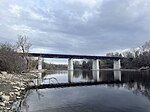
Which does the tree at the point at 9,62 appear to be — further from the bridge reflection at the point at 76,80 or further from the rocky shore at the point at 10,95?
the rocky shore at the point at 10,95

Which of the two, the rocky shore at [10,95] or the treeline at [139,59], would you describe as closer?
the rocky shore at [10,95]

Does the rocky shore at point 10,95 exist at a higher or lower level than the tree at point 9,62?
lower

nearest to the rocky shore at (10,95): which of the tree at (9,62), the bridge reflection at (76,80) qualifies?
the bridge reflection at (76,80)

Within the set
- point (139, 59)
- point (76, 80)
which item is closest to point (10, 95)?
point (76, 80)

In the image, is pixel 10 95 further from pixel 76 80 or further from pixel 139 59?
pixel 139 59

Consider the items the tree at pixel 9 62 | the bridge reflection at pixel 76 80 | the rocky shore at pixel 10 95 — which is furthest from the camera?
the tree at pixel 9 62

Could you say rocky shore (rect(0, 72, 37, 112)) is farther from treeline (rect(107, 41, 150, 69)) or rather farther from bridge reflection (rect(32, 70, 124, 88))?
treeline (rect(107, 41, 150, 69))

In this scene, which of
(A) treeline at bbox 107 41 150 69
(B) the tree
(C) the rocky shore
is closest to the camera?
(C) the rocky shore

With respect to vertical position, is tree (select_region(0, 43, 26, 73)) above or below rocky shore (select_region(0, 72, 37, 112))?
above

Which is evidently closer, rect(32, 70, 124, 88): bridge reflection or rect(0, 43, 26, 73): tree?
rect(32, 70, 124, 88): bridge reflection

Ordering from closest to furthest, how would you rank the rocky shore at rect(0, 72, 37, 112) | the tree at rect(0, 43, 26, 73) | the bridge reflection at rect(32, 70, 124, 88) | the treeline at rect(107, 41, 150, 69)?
the rocky shore at rect(0, 72, 37, 112) < the bridge reflection at rect(32, 70, 124, 88) < the tree at rect(0, 43, 26, 73) < the treeline at rect(107, 41, 150, 69)

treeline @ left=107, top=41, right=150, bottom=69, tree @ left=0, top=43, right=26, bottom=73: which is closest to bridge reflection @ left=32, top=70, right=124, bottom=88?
tree @ left=0, top=43, right=26, bottom=73

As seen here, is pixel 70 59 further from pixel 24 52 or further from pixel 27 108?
pixel 27 108

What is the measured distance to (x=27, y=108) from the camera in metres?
21.1
